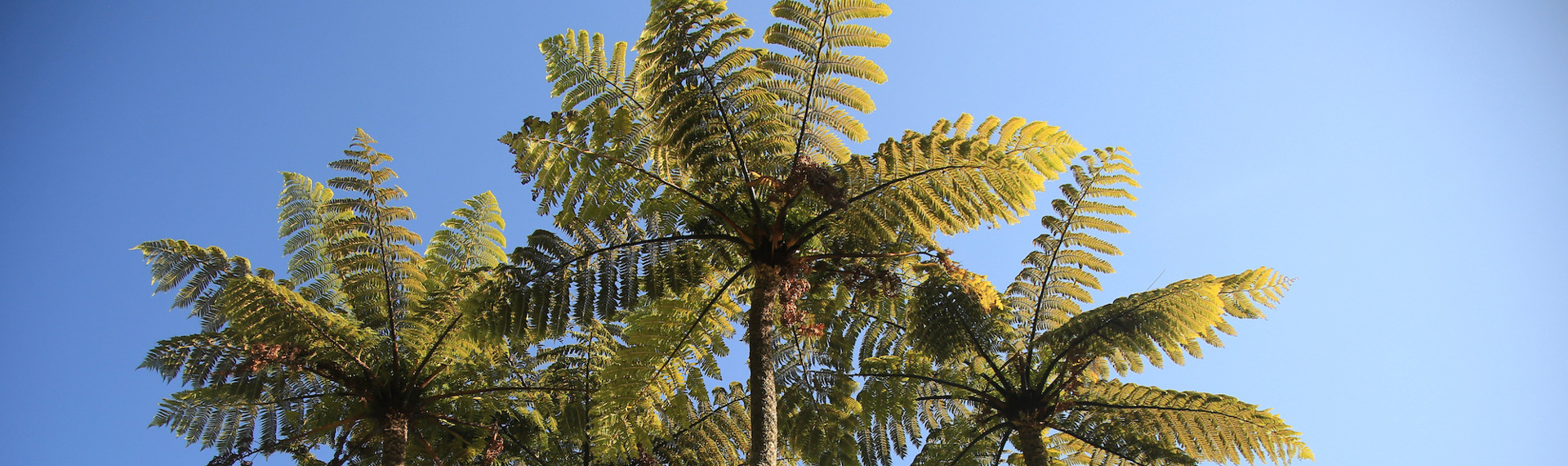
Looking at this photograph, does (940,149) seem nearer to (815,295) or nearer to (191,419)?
(815,295)

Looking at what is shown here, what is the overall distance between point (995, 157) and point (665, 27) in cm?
209

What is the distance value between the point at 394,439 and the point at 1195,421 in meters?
5.41

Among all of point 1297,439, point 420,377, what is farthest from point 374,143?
point 1297,439

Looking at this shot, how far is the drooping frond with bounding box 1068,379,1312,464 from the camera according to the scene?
5781mm

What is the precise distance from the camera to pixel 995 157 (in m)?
4.91

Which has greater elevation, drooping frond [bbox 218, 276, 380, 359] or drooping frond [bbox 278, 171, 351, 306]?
drooping frond [bbox 278, 171, 351, 306]

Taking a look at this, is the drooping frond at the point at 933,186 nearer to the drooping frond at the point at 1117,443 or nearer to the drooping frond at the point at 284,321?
the drooping frond at the point at 1117,443

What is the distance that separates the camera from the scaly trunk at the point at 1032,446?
5.91 metres

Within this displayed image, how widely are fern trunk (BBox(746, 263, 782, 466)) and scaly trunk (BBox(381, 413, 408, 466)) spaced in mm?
2619

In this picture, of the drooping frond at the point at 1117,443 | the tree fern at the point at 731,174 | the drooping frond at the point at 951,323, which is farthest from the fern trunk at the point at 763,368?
the drooping frond at the point at 1117,443

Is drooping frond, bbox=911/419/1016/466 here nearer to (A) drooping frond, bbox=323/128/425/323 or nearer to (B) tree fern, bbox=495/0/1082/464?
(B) tree fern, bbox=495/0/1082/464

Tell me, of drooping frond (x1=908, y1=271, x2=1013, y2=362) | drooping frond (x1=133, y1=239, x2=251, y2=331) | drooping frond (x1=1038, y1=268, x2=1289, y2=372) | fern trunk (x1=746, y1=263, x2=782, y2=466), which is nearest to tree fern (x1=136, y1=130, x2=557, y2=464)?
drooping frond (x1=133, y1=239, x2=251, y2=331)

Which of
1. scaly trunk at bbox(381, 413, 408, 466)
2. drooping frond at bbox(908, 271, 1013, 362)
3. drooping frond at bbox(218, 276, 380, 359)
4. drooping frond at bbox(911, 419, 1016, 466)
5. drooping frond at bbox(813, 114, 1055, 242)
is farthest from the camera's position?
drooping frond at bbox(911, 419, 1016, 466)

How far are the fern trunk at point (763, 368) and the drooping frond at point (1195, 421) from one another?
8.27 feet
